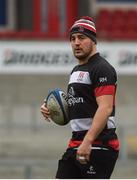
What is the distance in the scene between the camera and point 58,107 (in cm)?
641

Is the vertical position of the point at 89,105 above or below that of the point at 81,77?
below

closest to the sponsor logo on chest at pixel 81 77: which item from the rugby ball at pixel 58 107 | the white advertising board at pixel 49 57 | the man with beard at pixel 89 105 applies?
the man with beard at pixel 89 105

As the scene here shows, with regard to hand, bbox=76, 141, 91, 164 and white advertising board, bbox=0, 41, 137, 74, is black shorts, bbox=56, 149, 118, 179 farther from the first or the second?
white advertising board, bbox=0, 41, 137, 74

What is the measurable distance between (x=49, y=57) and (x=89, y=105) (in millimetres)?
11223

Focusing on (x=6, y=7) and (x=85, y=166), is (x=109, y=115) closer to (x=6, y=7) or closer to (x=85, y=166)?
(x=85, y=166)

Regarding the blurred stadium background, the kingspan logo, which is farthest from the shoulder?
the blurred stadium background

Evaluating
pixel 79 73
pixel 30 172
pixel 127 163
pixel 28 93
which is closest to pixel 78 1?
pixel 28 93

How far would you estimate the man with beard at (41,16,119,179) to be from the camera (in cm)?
604

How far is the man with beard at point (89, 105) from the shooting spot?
6039 millimetres

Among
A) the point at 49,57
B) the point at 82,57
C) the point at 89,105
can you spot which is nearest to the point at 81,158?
the point at 89,105

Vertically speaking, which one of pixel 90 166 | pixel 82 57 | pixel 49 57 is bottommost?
pixel 49 57

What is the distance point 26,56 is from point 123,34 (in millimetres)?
2339

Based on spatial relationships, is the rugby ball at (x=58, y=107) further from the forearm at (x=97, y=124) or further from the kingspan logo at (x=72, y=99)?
the forearm at (x=97, y=124)

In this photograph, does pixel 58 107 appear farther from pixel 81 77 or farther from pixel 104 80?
pixel 104 80
